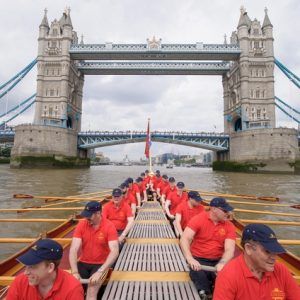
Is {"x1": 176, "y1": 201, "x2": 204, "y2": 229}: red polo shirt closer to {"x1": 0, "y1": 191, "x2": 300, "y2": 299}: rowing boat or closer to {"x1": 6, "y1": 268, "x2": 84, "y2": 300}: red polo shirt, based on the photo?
{"x1": 0, "y1": 191, "x2": 300, "y2": 299}: rowing boat

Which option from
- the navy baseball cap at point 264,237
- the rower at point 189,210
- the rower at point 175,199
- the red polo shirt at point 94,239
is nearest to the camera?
the navy baseball cap at point 264,237

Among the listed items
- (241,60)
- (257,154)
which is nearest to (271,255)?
(257,154)

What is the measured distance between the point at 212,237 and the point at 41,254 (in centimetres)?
276

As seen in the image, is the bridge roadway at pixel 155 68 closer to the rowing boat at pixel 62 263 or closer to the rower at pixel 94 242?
the rowing boat at pixel 62 263

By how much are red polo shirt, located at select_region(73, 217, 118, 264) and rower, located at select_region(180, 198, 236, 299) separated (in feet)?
3.84

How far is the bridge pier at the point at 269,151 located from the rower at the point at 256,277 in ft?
162

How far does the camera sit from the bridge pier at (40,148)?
5009 centimetres

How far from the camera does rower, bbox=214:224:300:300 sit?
2338mm

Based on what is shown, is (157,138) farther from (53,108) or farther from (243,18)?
(243,18)

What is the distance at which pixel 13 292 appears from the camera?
2.46m

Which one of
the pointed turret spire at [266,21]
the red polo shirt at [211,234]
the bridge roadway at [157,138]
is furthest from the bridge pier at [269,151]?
the red polo shirt at [211,234]

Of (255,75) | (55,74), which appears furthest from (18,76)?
(255,75)

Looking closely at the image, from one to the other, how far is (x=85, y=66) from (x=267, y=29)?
1655 inches

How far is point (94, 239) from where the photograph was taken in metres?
4.11
